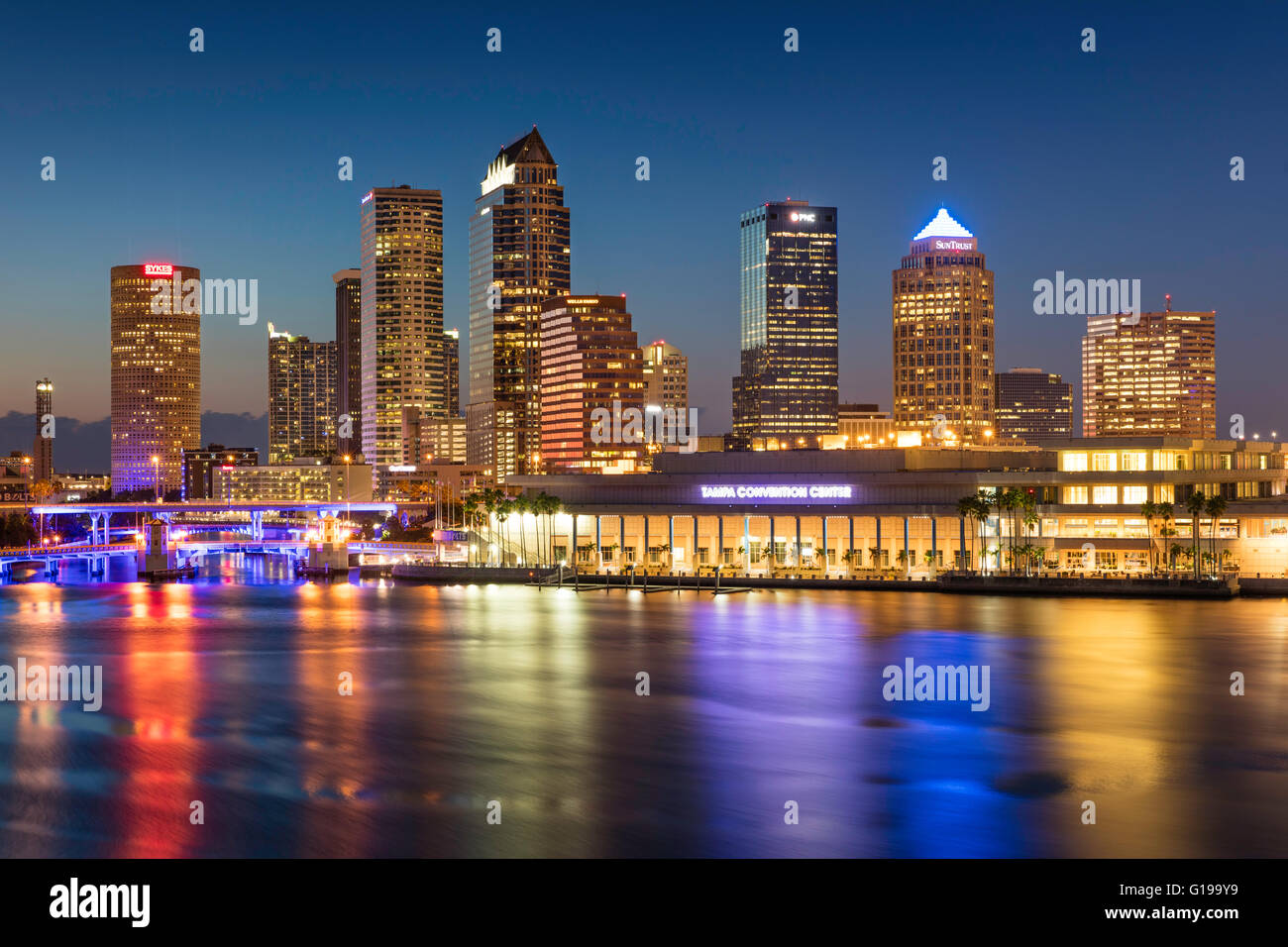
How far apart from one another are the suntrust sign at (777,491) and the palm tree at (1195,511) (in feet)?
96.4

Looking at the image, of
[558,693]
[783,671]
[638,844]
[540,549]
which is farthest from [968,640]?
[540,549]

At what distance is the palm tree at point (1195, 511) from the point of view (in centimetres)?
10138

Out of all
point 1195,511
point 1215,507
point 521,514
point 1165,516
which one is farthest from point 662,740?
point 521,514

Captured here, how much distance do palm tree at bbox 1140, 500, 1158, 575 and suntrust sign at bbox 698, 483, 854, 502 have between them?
25.7 metres

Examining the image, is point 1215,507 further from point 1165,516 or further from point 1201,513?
point 1201,513

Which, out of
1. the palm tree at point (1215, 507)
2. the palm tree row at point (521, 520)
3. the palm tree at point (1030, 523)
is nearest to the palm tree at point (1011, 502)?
the palm tree at point (1030, 523)

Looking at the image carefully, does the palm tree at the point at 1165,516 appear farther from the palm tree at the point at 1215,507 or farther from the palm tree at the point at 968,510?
the palm tree at the point at 968,510

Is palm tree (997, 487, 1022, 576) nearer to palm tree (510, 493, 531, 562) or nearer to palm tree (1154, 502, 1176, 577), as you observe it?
palm tree (1154, 502, 1176, 577)

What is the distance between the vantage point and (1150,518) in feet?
361
